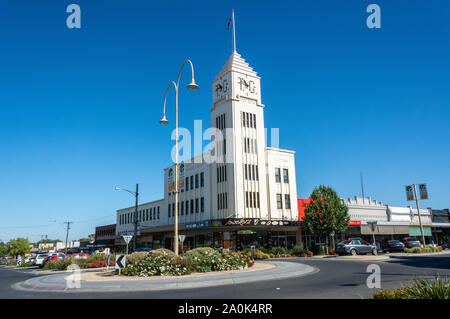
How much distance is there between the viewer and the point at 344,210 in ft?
119

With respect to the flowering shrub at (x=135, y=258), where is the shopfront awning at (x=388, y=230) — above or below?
above

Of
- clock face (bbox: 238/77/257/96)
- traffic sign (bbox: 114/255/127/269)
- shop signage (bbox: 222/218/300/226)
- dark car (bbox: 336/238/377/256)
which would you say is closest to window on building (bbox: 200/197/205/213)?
shop signage (bbox: 222/218/300/226)

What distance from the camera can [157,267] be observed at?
16.8 m

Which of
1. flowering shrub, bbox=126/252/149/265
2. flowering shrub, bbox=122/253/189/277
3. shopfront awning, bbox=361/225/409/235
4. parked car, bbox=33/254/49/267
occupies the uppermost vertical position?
shopfront awning, bbox=361/225/409/235

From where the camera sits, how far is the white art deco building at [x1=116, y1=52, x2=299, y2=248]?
125 ft

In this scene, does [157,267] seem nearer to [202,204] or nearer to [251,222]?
[251,222]

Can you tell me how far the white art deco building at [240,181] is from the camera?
38219 millimetres

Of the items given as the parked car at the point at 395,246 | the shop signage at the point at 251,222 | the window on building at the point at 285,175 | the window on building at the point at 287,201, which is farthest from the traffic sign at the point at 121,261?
the parked car at the point at 395,246

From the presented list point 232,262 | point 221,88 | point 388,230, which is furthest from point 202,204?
point 388,230

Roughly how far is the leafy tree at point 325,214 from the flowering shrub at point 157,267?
22.0 metres

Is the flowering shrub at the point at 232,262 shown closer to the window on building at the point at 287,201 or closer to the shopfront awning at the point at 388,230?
the window on building at the point at 287,201

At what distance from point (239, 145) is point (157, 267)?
24485 mm

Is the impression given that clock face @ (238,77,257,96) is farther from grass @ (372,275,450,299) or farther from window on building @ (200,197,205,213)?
grass @ (372,275,450,299)
